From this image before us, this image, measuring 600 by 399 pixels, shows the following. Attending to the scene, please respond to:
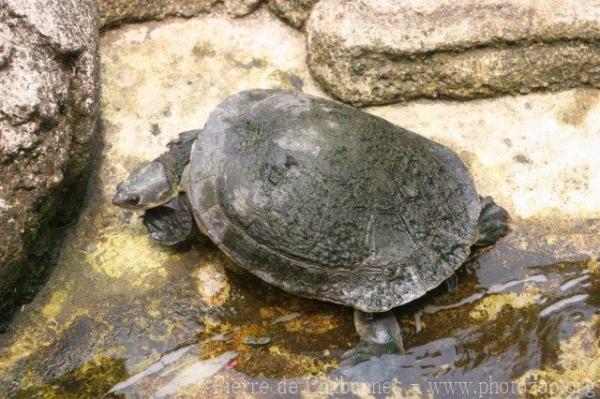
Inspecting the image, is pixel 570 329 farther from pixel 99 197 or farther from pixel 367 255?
pixel 99 197

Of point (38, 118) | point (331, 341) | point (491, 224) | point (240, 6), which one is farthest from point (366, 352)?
point (240, 6)

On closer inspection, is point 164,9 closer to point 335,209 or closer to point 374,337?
point 335,209

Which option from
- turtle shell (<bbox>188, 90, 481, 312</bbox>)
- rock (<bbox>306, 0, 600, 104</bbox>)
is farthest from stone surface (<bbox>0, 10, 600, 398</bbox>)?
turtle shell (<bbox>188, 90, 481, 312</bbox>)

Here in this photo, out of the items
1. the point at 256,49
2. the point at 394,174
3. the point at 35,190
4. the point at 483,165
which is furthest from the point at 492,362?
the point at 256,49

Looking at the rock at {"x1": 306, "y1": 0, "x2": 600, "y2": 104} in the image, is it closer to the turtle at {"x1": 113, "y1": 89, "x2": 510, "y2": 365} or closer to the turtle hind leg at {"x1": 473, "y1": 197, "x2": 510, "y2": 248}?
the turtle at {"x1": 113, "y1": 89, "x2": 510, "y2": 365}

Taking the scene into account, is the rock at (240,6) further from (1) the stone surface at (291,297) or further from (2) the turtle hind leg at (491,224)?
(2) the turtle hind leg at (491,224)

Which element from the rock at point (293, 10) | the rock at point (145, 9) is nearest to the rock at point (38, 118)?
the rock at point (145, 9)
